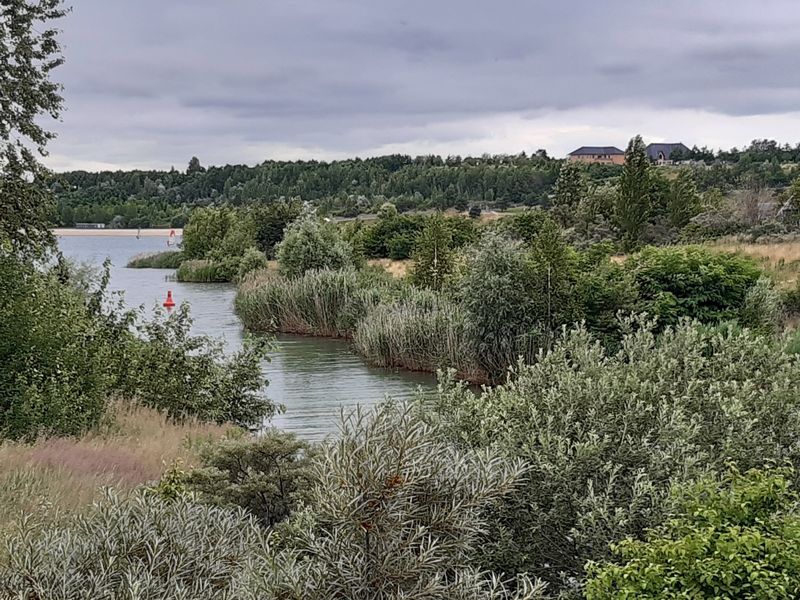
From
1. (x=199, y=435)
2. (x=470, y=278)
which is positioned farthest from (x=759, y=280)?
(x=199, y=435)

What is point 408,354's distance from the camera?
19.5 metres

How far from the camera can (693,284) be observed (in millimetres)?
16438

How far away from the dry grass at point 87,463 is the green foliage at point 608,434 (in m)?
2.43

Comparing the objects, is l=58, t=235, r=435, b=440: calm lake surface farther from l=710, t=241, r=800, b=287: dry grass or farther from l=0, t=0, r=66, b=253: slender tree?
l=710, t=241, r=800, b=287: dry grass

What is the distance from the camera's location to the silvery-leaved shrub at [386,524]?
3.02m

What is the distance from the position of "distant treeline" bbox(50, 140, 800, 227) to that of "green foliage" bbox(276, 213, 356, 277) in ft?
116

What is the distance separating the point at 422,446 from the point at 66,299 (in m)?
9.08

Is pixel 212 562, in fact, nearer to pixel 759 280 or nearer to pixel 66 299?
pixel 66 299

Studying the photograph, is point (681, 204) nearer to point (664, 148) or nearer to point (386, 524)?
point (386, 524)

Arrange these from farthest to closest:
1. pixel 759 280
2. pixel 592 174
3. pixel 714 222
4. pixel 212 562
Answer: pixel 592 174
pixel 714 222
pixel 759 280
pixel 212 562

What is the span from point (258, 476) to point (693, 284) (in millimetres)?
13178

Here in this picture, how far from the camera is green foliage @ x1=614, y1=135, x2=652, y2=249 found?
34000 mm

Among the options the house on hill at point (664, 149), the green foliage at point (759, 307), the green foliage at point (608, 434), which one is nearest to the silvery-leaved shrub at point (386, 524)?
the green foliage at point (608, 434)

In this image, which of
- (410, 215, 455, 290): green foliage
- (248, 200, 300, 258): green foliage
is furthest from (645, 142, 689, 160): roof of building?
(410, 215, 455, 290): green foliage
